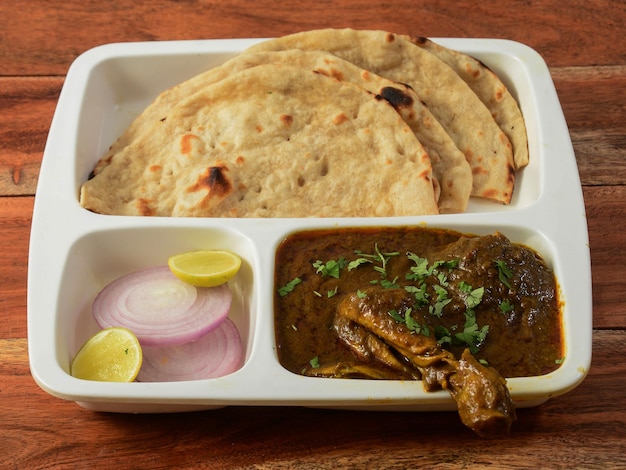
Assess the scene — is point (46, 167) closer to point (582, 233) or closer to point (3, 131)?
point (3, 131)

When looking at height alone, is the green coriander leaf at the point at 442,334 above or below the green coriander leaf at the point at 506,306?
below

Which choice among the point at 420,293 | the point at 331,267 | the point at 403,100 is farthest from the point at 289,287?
the point at 403,100

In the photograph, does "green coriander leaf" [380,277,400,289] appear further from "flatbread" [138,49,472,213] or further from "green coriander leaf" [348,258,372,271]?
"flatbread" [138,49,472,213]

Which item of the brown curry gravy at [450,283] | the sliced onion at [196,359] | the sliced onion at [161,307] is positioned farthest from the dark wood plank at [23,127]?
the brown curry gravy at [450,283]

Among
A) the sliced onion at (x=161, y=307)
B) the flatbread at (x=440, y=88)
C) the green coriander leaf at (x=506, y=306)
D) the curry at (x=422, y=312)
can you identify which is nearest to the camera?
the curry at (x=422, y=312)

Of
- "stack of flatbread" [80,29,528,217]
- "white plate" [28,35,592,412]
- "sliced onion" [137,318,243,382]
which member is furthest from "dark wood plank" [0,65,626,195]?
"sliced onion" [137,318,243,382]

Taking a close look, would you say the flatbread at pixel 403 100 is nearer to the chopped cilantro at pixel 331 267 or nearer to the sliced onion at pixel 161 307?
the chopped cilantro at pixel 331 267

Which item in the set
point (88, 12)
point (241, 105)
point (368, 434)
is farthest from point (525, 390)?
point (88, 12)
